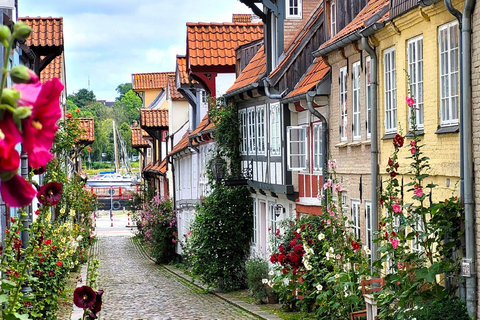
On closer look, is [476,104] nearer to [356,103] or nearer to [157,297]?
[356,103]

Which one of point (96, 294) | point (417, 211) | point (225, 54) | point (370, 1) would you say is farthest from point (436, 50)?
point (225, 54)

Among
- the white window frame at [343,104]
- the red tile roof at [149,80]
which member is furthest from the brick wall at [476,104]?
the red tile roof at [149,80]

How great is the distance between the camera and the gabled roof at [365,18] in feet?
45.2

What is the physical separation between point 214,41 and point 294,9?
24.0 ft

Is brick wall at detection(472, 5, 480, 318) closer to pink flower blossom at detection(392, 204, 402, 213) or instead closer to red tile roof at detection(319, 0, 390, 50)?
pink flower blossom at detection(392, 204, 402, 213)

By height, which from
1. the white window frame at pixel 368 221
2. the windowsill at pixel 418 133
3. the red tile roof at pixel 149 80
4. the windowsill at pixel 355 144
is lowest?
the white window frame at pixel 368 221

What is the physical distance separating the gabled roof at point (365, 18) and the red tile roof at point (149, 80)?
46.1 m

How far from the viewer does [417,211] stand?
1005 cm

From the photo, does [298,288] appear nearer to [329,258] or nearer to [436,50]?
[329,258]

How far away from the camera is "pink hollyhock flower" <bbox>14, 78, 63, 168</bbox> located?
1858 mm

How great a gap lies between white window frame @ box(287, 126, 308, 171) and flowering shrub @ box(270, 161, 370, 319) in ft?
5.20

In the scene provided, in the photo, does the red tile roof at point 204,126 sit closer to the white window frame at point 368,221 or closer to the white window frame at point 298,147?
the white window frame at point 298,147

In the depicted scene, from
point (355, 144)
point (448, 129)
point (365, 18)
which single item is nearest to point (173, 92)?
point (355, 144)

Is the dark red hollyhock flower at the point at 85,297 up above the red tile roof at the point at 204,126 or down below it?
below
